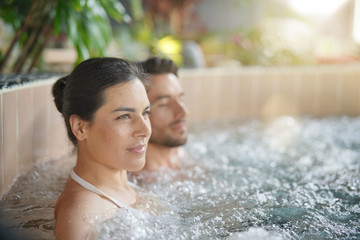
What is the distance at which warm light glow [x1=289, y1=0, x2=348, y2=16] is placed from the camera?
1060 centimetres

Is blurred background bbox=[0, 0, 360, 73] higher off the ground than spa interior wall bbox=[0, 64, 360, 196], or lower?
higher

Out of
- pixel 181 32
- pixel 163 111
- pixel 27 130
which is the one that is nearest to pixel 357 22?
pixel 181 32

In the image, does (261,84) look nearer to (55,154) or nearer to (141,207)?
(55,154)

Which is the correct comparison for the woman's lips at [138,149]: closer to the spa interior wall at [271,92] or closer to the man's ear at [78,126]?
the man's ear at [78,126]

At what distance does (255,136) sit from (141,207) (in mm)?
2629

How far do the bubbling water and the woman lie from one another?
142 mm

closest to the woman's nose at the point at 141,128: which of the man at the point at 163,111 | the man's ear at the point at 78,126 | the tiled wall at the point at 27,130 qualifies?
the man's ear at the point at 78,126

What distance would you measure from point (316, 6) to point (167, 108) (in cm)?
891

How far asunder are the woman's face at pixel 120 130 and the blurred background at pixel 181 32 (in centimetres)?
165

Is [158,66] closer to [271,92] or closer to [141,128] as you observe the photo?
[141,128]

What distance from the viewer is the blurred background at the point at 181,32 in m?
3.53

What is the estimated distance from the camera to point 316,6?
35.1 ft

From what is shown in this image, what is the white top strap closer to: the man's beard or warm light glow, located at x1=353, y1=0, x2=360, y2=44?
the man's beard

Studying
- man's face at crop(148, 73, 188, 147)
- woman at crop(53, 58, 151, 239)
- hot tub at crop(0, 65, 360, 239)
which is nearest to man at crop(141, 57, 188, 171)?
man's face at crop(148, 73, 188, 147)
